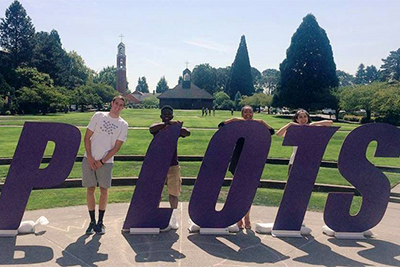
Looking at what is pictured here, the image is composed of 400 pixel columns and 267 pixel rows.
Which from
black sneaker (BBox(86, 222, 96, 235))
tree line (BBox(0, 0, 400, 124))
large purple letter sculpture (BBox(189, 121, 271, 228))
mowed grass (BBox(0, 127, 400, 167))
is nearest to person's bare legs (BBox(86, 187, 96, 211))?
black sneaker (BBox(86, 222, 96, 235))

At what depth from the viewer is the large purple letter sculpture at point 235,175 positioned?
210 inches

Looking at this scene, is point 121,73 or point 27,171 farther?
point 121,73

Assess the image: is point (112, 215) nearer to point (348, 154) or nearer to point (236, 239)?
point (236, 239)

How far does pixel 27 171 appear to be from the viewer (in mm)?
5180

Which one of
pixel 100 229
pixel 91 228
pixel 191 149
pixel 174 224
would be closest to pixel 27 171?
pixel 91 228

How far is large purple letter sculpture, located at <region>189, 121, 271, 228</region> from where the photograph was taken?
5332 millimetres

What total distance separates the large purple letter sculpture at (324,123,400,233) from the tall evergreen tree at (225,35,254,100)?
82.7 m

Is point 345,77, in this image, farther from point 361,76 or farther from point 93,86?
point 93,86

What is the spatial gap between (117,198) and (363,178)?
5.09m

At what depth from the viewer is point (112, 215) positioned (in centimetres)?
638

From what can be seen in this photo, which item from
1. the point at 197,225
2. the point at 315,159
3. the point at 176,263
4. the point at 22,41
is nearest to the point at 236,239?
the point at 197,225

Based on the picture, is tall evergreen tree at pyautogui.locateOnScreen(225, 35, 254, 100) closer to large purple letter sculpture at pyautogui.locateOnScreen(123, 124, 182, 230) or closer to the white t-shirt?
large purple letter sculpture at pyautogui.locateOnScreen(123, 124, 182, 230)

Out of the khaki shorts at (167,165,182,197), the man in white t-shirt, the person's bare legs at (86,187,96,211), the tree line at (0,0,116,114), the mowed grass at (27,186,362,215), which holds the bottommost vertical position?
the mowed grass at (27,186,362,215)

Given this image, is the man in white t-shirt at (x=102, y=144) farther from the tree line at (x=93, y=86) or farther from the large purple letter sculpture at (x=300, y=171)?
the tree line at (x=93, y=86)
